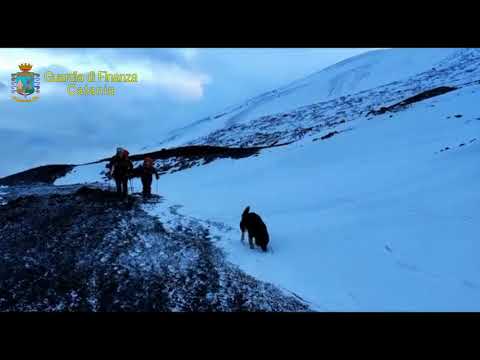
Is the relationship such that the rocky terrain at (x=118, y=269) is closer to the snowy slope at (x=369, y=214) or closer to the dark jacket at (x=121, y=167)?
the snowy slope at (x=369, y=214)

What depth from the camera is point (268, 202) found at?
39.7 ft

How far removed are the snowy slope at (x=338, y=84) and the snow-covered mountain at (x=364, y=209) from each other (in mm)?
40366

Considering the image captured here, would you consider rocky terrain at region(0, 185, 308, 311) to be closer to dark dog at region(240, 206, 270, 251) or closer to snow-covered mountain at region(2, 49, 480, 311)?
snow-covered mountain at region(2, 49, 480, 311)

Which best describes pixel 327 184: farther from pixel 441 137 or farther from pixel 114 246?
pixel 114 246

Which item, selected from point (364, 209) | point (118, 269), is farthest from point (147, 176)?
point (364, 209)

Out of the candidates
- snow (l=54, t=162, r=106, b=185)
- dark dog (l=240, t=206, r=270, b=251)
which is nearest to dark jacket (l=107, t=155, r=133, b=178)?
dark dog (l=240, t=206, r=270, b=251)

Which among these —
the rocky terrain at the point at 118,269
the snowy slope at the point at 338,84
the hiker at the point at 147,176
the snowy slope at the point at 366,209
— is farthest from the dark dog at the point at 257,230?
the snowy slope at the point at 338,84

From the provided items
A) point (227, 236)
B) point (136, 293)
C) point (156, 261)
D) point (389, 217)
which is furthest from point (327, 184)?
point (136, 293)

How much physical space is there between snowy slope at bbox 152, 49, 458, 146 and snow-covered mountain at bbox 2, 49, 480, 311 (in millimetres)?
40366

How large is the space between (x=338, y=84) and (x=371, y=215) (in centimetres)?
7007

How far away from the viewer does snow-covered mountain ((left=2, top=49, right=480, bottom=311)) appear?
5859mm

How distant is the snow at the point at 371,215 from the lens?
5.77 m

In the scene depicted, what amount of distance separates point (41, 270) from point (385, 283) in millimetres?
7752
